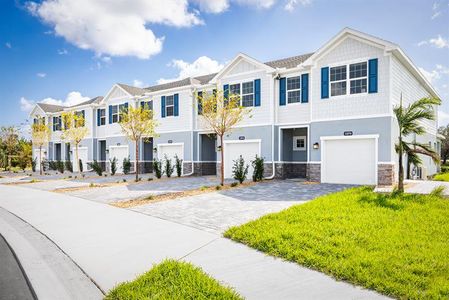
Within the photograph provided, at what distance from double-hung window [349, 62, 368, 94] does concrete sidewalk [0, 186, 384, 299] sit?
1139 centimetres

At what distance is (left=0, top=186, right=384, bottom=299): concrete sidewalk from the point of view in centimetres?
380

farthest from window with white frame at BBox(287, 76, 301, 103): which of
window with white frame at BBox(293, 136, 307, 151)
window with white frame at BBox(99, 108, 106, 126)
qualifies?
window with white frame at BBox(99, 108, 106, 126)

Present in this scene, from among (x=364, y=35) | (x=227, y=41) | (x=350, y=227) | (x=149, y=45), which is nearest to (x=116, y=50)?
(x=149, y=45)

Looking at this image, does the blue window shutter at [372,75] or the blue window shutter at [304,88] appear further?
the blue window shutter at [304,88]

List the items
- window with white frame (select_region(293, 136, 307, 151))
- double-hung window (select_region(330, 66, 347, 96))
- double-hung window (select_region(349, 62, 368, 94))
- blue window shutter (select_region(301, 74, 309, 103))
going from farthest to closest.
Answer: window with white frame (select_region(293, 136, 307, 151)) → blue window shutter (select_region(301, 74, 309, 103)) → double-hung window (select_region(330, 66, 347, 96)) → double-hung window (select_region(349, 62, 368, 94))

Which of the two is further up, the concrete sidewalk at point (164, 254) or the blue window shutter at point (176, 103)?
the blue window shutter at point (176, 103)

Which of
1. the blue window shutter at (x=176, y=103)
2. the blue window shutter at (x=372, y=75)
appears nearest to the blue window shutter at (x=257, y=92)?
the blue window shutter at (x=372, y=75)

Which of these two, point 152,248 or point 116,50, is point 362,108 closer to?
point 152,248

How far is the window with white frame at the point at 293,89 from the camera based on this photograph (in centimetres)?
1638

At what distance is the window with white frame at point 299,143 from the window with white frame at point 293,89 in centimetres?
275

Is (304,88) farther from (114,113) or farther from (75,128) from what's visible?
(75,128)

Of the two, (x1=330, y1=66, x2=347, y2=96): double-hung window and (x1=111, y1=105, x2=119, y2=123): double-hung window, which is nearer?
(x1=330, y1=66, x2=347, y2=96): double-hung window

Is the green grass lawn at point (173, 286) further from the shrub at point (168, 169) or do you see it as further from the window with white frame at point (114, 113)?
the window with white frame at point (114, 113)

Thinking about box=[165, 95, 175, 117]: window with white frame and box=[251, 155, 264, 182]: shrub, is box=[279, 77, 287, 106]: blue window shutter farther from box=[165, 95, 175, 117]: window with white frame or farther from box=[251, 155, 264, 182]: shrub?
box=[165, 95, 175, 117]: window with white frame
